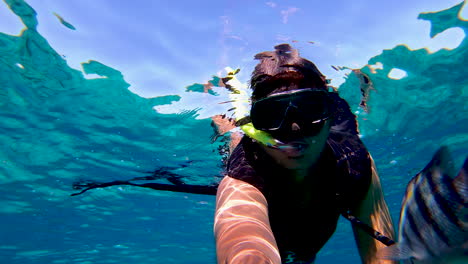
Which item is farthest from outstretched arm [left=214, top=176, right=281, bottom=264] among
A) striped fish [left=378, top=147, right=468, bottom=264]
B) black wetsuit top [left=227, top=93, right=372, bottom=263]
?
striped fish [left=378, top=147, right=468, bottom=264]

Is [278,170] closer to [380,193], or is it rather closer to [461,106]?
[380,193]

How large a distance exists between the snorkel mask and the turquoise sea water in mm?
6846

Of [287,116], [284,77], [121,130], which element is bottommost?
[121,130]

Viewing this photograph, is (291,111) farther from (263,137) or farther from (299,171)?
(299,171)

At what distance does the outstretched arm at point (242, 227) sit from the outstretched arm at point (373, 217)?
153 cm

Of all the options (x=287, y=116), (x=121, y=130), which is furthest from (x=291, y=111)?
(x=121, y=130)

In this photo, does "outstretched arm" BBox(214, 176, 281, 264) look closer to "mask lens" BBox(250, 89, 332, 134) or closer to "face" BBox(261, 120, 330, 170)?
"face" BBox(261, 120, 330, 170)

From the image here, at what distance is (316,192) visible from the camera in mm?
3316

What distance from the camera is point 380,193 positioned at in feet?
11.1

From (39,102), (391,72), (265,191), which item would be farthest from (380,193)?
(39,102)

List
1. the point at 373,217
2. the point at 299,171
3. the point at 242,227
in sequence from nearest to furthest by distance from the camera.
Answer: the point at 242,227
the point at 299,171
the point at 373,217

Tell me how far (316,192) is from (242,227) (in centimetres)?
164

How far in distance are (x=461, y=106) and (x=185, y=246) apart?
129 ft

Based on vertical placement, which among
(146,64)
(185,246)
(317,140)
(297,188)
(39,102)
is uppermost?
(146,64)
